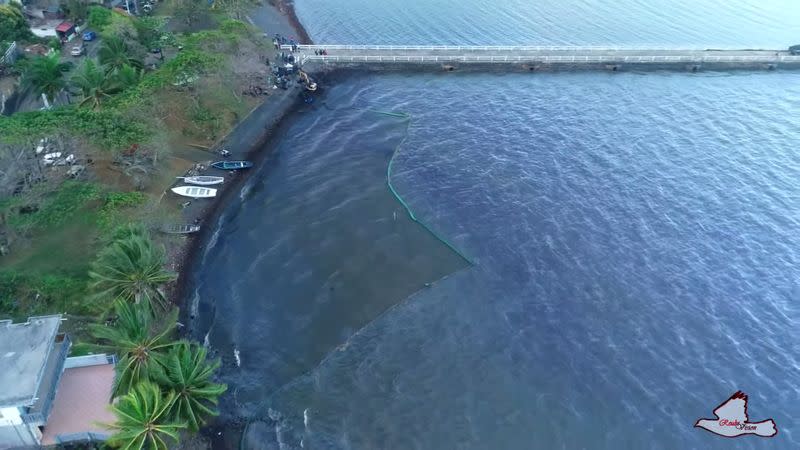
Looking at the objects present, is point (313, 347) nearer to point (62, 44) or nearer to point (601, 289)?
point (601, 289)

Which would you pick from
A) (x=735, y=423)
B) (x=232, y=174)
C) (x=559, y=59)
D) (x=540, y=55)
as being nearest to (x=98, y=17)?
(x=232, y=174)

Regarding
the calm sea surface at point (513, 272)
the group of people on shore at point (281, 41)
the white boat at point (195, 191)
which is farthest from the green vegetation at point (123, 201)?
the group of people on shore at point (281, 41)

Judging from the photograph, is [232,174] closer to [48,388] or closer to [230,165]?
[230,165]

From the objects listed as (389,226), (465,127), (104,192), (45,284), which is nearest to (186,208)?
(104,192)

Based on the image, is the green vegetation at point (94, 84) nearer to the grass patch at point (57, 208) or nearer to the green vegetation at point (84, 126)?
the green vegetation at point (84, 126)

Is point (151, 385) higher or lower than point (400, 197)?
higher
